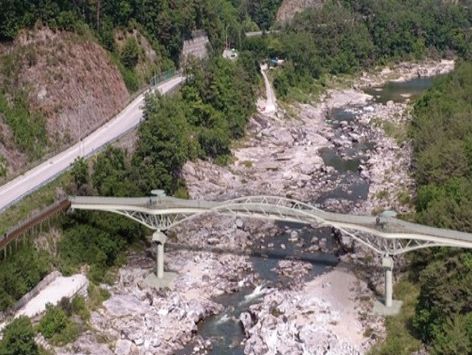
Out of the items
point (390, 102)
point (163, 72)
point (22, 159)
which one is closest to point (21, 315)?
point (22, 159)

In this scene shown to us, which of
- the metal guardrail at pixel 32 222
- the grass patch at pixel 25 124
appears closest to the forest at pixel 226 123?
the metal guardrail at pixel 32 222

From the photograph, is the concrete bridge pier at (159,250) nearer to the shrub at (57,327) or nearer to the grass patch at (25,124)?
the shrub at (57,327)

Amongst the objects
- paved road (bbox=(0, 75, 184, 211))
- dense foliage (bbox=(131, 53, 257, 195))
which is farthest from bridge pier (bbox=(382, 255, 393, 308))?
paved road (bbox=(0, 75, 184, 211))

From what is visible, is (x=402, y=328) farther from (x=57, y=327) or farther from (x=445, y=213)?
(x=57, y=327)

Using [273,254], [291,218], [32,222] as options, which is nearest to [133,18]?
[273,254]

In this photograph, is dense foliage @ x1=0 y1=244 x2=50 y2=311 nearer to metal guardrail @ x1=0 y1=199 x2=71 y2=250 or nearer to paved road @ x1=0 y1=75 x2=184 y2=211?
metal guardrail @ x1=0 y1=199 x2=71 y2=250

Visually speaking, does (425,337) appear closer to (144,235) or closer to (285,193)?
(144,235)
